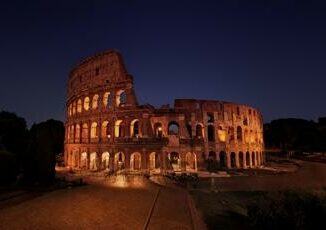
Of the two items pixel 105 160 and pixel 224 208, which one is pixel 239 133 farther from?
pixel 224 208

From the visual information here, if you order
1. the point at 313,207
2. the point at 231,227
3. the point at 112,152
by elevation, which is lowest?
the point at 231,227

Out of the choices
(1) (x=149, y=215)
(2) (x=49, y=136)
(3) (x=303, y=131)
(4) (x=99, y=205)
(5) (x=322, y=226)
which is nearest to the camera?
(5) (x=322, y=226)

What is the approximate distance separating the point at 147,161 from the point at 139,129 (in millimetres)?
3902

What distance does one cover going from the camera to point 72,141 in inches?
1400

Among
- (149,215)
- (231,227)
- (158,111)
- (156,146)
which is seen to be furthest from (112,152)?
(231,227)

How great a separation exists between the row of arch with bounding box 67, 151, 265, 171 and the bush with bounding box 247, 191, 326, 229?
2022 centimetres

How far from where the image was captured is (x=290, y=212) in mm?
8461

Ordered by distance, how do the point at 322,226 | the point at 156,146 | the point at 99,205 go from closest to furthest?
the point at 322,226 → the point at 99,205 → the point at 156,146

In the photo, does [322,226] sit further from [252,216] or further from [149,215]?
[149,215]

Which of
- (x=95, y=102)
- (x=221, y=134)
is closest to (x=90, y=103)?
(x=95, y=102)

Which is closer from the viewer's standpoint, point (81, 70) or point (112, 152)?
point (112, 152)

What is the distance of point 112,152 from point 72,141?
28.6 ft

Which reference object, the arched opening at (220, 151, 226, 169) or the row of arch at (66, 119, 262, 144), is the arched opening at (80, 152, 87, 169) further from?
the arched opening at (220, 151, 226, 169)

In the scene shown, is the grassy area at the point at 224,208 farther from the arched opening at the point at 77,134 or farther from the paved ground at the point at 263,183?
the arched opening at the point at 77,134
